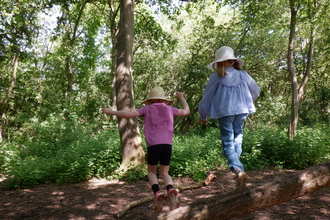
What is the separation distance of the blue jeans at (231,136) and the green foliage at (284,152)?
4.19 meters

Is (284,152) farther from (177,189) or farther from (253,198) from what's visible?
(253,198)

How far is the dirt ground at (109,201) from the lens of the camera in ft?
13.9

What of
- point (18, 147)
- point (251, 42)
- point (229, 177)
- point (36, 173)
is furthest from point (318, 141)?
point (18, 147)

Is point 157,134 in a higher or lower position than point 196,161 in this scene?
higher

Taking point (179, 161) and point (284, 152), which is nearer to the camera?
point (179, 161)

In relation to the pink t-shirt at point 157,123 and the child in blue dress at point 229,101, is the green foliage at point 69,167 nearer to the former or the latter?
the pink t-shirt at point 157,123

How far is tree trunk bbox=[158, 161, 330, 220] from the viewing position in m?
2.48

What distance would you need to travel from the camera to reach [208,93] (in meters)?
3.94

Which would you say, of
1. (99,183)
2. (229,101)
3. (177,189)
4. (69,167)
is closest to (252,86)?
(229,101)

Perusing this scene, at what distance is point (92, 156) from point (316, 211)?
19.0 ft

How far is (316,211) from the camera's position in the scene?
413 cm

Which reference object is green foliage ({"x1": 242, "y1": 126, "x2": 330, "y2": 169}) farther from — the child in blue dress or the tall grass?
the child in blue dress

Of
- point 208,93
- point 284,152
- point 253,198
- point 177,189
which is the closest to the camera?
point 253,198

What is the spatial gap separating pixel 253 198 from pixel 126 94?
5253 millimetres
